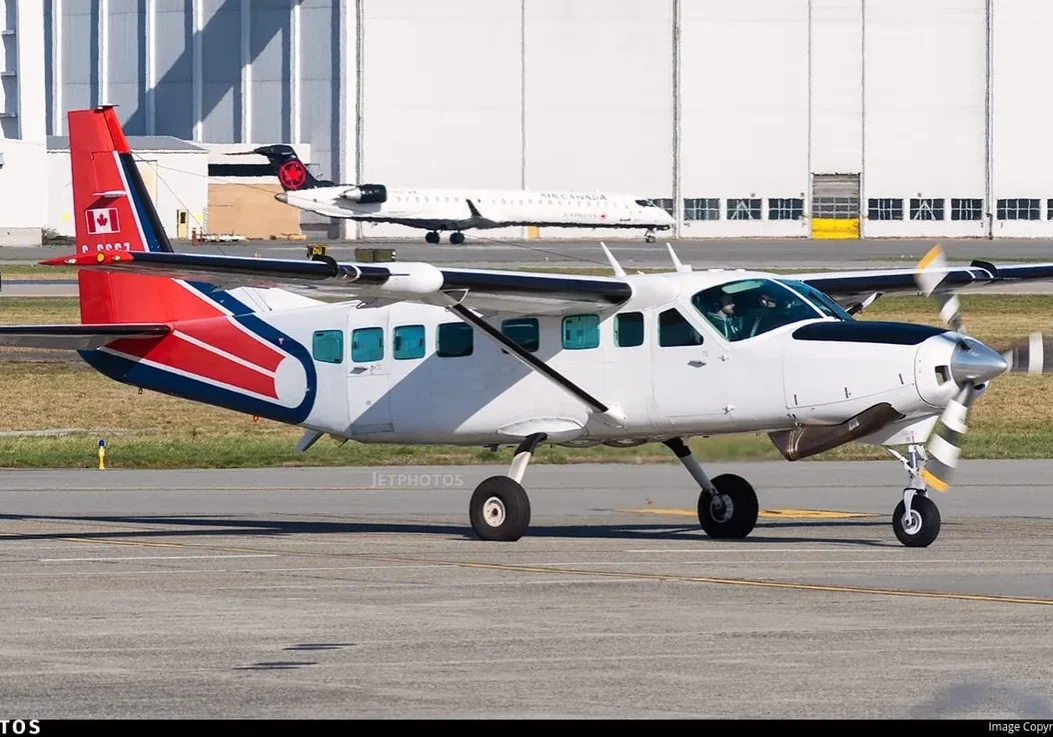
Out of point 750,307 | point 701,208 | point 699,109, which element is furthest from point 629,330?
point 701,208

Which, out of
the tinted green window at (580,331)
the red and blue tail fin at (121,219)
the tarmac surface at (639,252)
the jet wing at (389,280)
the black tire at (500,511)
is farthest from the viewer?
the tarmac surface at (639,252)

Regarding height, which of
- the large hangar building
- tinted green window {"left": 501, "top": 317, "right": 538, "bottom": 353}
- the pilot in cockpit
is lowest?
tinted green window {"left": 501, "top": 317, "right": 538, "bottom": 353}

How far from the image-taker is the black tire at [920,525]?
15438mm

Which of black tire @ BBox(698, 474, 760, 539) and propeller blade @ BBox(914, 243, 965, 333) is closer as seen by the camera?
black tire @ BBox(698, 474, 760, 539)

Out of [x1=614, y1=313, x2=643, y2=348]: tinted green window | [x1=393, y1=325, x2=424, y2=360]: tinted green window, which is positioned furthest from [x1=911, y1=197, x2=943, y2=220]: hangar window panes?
[x1=614, y1=313, x2=643, y2=348]: tinted green window

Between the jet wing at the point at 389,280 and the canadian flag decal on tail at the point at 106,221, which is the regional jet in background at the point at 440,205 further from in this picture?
the jet wing at the point at 389,280

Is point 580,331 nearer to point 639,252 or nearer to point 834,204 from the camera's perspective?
point 639,252

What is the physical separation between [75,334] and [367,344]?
313 centimetres

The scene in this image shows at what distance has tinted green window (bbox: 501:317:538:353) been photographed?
55.7ft

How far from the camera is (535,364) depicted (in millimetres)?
16844

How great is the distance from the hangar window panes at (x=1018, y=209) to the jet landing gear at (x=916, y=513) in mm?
77773

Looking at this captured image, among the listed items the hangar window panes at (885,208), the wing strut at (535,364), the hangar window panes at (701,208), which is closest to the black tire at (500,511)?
the wing strut at (535,364)

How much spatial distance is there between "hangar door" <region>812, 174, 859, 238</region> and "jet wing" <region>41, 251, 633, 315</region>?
2942 inches

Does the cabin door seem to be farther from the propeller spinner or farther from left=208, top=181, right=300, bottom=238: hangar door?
left=208, top=181, right=300, bottom=238: hangar door
